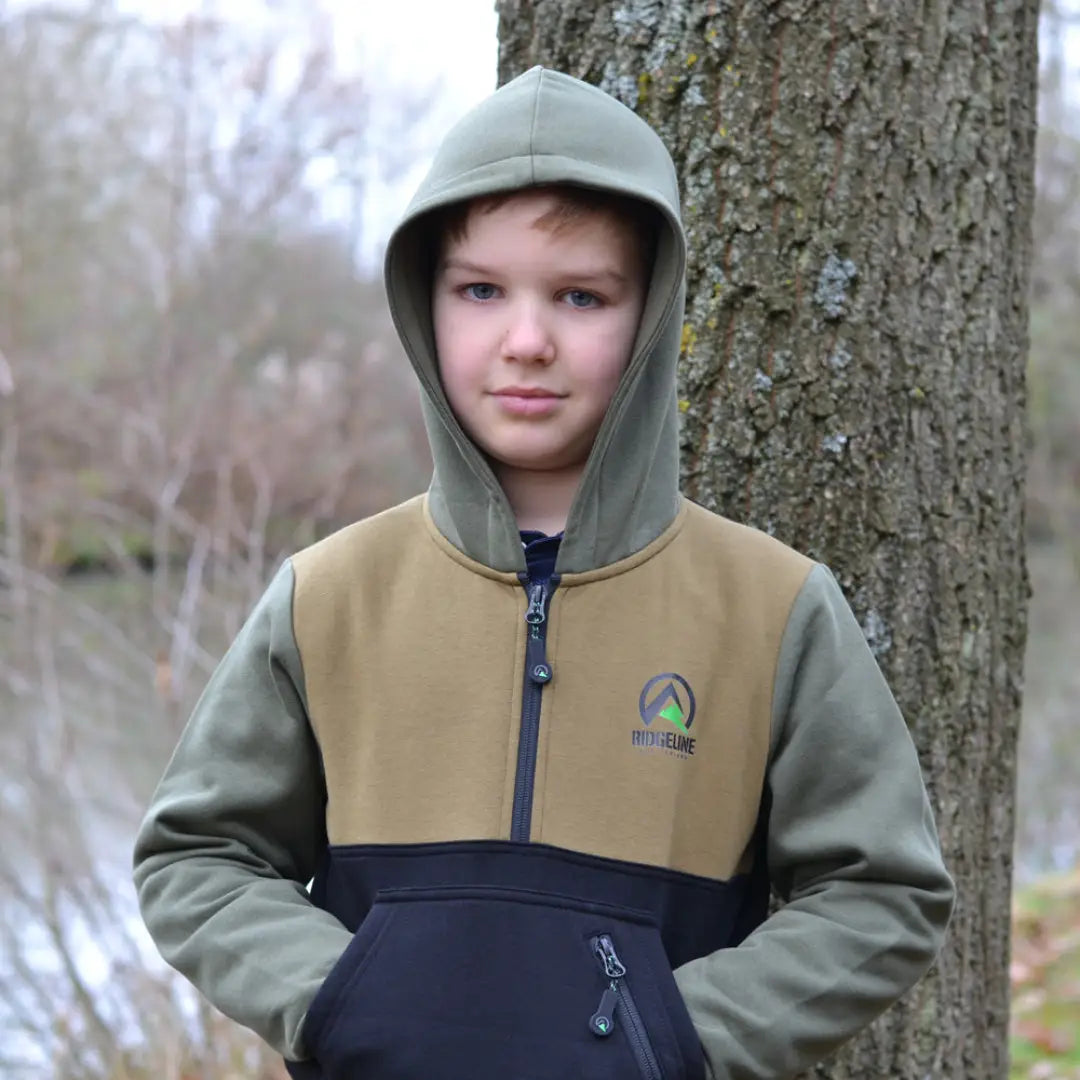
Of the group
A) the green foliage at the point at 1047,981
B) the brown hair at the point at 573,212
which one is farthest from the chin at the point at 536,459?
the green foliage at the point at 1047,981

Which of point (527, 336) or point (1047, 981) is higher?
point (527, 336)

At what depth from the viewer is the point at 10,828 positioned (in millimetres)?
5031

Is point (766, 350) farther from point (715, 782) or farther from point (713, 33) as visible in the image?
point (715, 782)

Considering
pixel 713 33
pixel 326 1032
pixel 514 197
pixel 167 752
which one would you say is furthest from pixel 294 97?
pixel 326 1032

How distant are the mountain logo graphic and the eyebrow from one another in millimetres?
472

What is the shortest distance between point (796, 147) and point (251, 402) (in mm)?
5294

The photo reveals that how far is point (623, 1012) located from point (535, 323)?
77 centimetres

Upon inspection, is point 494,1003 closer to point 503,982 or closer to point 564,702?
point 503,982

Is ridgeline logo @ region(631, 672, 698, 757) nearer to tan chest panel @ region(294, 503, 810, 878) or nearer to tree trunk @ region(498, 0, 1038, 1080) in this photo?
tan chest panel @ region(294, 503, 810, 878)

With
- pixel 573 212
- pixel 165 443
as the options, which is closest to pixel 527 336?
pixel 573 212

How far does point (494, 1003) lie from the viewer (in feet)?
4.79

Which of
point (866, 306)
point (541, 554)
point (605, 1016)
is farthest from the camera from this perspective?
point (866, 306)

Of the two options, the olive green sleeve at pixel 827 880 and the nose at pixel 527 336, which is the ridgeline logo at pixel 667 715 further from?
the nose at pixel 527 336

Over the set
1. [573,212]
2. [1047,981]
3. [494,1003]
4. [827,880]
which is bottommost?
[1047,981]
